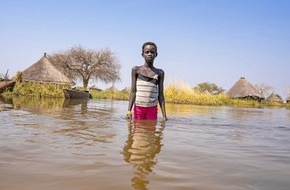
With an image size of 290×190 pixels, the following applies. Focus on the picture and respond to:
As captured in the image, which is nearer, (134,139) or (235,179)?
(235,179)

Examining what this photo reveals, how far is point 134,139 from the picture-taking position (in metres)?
2.95

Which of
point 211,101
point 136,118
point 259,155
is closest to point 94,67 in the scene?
point 211,101

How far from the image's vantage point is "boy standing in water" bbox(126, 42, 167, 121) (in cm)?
489

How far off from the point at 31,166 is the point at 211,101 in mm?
22268

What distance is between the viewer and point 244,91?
3688cm

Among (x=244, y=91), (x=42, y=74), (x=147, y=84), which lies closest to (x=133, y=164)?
(x=147, y=84)

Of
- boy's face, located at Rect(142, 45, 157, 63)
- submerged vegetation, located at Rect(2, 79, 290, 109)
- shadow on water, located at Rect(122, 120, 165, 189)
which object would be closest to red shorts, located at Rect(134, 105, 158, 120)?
boy's face, located at Rect(142, 45, 157, 63)

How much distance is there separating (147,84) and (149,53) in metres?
0.52

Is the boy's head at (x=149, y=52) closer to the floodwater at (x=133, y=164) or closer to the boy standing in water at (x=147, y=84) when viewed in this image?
the boy standing in water at (x=147, y=84)

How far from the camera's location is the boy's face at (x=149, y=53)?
4879 millimetres

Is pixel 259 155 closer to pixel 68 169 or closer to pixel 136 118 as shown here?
pixel 68 169

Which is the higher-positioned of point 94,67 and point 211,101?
point 94,67

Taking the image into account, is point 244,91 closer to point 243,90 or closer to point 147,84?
point 243,90

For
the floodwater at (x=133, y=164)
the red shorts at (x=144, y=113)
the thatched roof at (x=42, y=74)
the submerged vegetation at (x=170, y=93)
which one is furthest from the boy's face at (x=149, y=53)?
the thatched roof at (x=42, y=74)
